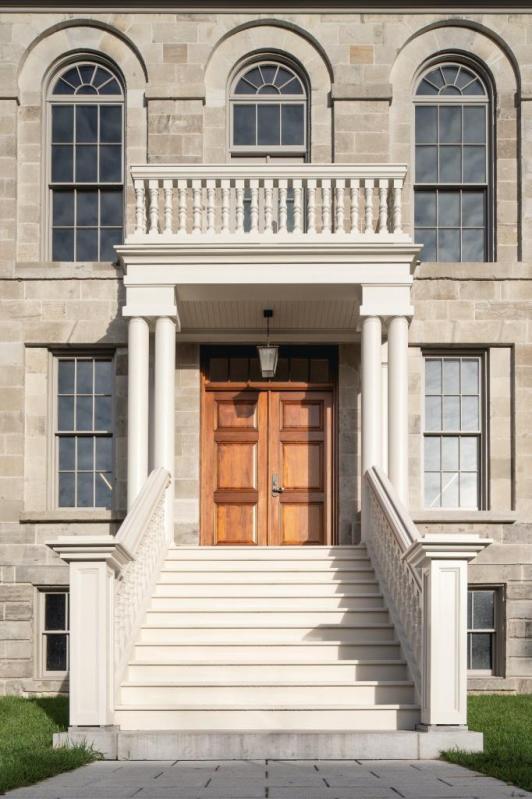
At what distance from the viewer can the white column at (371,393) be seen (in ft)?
43.8

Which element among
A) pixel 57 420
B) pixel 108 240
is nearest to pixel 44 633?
pixel 57 420

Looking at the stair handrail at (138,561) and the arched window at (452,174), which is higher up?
the arched window at (452,174)

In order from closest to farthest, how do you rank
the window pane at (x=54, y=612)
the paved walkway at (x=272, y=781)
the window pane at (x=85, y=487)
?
the paved walkway at (x=272, y=781) → the window pane at (x=54, y=612) → the window pane at (x=85, y=487)

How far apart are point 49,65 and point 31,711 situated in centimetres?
856

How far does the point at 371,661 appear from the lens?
10.5 m

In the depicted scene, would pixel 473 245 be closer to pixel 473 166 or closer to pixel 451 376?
pixel 473 166

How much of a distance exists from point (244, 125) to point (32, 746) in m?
9.31

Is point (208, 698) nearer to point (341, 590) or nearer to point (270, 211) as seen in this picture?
point (341, 590)

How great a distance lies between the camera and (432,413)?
50.9 ft

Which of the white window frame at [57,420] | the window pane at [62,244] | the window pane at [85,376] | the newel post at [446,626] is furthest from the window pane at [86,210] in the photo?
the newel post at [446,626]

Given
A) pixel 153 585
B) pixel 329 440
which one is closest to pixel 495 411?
pixel 329 440

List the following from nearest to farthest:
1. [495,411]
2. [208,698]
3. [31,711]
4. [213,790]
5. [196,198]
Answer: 1. [213,790]
2. [208,698]
3. [31,711]
4. [196,198]
5. [495,411]

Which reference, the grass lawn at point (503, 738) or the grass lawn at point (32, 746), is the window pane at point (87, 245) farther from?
the grass lawn at point (503, 738)

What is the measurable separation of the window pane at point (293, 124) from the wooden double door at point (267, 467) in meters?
3.37
